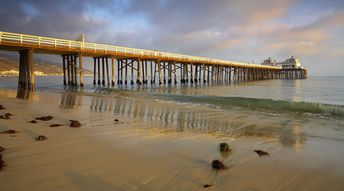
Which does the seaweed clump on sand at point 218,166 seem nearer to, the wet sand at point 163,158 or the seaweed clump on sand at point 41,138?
the wet sand at point 163,158

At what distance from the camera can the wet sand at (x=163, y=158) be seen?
3.40 m

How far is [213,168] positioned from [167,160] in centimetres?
81

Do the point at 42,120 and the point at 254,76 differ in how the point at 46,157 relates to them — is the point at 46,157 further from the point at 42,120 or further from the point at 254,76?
the point at 254,76

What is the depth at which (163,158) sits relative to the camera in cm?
446

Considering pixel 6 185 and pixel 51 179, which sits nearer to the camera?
pixel 6 185

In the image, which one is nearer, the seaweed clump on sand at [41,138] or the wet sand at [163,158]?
the wet sand at [163,158]

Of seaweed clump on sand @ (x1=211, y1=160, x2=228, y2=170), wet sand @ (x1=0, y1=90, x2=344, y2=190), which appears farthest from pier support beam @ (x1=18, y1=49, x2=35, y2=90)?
seaweed clump on sand @ (x1=211, y1=160, x2=228, y2=170)

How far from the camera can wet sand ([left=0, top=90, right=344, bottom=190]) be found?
340cm

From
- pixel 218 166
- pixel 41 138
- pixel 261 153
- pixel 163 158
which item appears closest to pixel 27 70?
pixel 41 138

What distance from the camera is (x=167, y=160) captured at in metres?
4.36

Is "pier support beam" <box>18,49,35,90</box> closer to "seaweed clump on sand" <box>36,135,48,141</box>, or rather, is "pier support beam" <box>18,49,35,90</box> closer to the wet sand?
the wet sand

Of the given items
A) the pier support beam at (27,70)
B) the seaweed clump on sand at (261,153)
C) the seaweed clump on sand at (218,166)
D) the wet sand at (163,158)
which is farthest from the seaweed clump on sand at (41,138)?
the pier support beam at (27,70)

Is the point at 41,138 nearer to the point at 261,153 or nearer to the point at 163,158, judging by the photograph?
the point at 163,158

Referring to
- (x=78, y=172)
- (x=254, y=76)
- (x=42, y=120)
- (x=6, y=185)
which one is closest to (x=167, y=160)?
(x=78, y=172)
